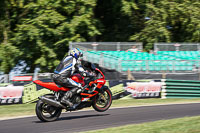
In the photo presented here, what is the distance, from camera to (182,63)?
1667cm

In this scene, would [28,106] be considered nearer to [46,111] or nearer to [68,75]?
[46,111]

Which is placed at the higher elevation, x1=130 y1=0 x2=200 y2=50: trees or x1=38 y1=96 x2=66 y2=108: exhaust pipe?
x1=130 y1=0 x2=200 y2=50: trees

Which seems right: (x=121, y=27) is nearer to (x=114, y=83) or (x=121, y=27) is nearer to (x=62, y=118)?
(x=114, y=83)

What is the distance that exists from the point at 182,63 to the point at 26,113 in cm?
922

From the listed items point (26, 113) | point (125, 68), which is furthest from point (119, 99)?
point (26, 113)

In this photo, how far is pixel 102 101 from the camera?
9.25m

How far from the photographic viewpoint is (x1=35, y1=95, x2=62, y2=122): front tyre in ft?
26.5

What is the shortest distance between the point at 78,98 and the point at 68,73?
2.51 feet

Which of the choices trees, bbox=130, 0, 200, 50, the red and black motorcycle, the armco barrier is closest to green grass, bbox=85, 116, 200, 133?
the red and black motorcycle

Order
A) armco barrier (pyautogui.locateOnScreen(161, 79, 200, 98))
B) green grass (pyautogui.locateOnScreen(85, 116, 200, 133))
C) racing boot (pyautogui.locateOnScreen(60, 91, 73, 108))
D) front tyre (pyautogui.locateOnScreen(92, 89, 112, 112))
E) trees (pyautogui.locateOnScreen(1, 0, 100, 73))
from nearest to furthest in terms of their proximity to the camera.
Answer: green grass (pyautogui.locateOnScreen(85, 116, 200, 133))
racing boot (pyautogui.locateOnScreen(60, 91, 73, 108))
front tyre (pyautogui.locateOnScreen(92, 89, 112, 112))
armco barrier (pyautogui.locateOnScreen(161, 79, 200, 98))
trees (pyautogui.locateOnScreen(1, 0, 100, 73))

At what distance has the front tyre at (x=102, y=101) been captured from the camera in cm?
913

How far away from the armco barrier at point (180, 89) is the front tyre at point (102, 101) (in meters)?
6.62

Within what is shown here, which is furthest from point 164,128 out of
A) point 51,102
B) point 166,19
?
point 166,19

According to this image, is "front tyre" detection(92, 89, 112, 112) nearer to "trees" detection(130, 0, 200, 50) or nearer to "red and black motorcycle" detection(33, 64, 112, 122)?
"red and black motorcycle" detection(33, 64, 112, 122)
